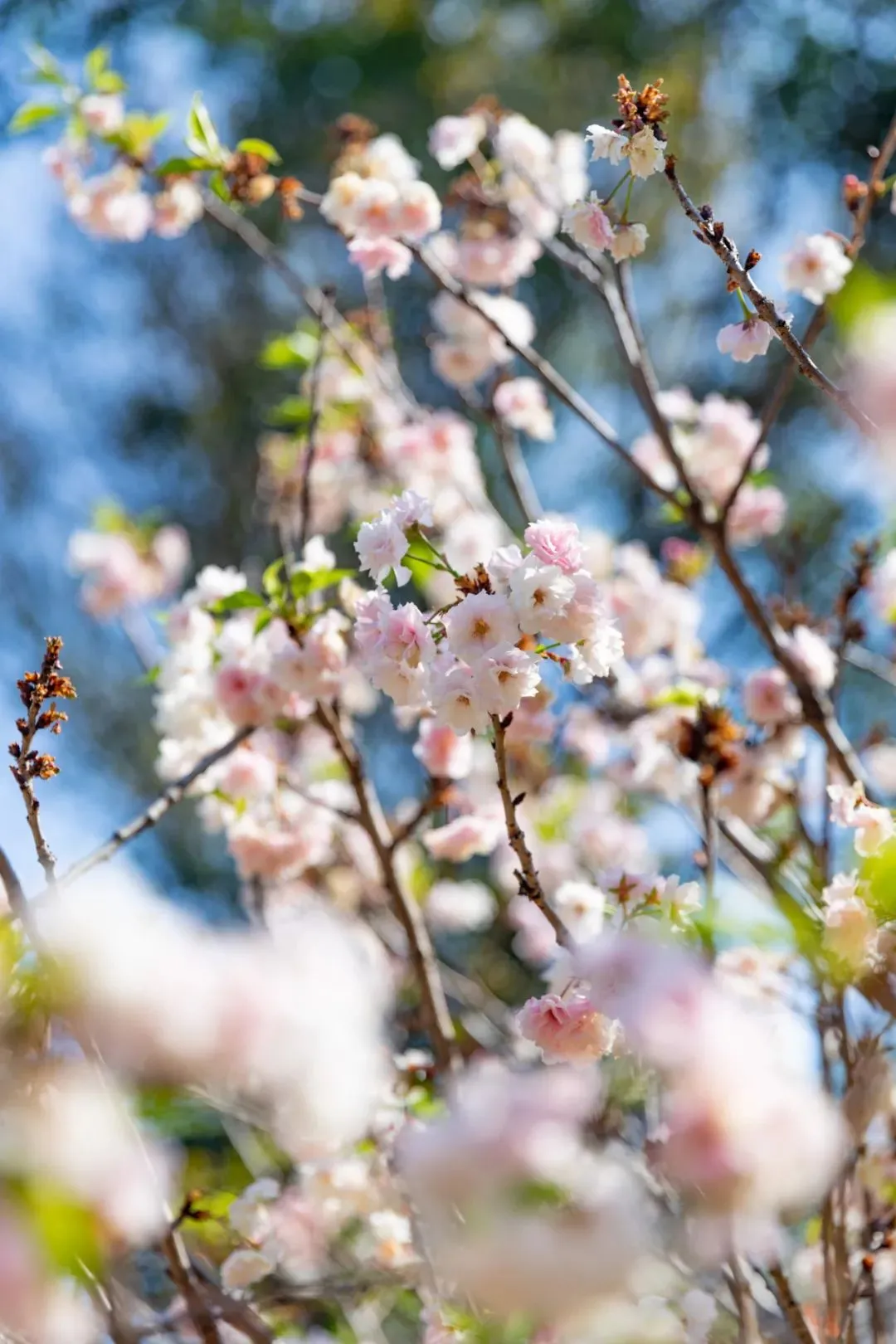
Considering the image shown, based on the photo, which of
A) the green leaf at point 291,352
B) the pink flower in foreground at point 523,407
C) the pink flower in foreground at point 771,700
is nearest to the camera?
the pink flower in foreground at point 771,700

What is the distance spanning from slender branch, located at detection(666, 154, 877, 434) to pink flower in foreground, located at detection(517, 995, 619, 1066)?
535 millimetres

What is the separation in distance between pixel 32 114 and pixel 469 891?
2053 mm

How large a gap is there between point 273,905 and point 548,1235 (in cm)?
225

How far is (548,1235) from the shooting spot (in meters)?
0.65

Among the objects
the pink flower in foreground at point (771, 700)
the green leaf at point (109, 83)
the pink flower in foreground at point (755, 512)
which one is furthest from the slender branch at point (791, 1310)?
the green leaf at point (109, 83)

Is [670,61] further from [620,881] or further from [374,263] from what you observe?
[620,881]

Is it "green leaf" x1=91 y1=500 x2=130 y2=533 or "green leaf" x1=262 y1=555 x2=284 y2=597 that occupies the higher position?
"green leaf" x1=91 y1=500 x2=130 y2=533

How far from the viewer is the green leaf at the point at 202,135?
188 centimetres

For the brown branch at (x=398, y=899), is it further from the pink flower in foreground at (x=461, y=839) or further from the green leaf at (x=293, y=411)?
the green leaf at (x=293, y=411)

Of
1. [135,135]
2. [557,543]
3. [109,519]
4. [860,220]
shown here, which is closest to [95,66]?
[135,135]

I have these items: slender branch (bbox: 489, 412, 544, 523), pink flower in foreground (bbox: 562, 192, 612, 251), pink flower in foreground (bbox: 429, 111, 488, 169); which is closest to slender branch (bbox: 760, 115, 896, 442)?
pink flower in foreground (bbox: 562, 192, 612, 251)

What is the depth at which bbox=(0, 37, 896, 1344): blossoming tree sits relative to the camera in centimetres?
69

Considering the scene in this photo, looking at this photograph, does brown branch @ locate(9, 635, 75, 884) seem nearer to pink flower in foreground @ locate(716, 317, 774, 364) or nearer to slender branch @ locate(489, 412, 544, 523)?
pink flower in foreground @ locate(716, 317, 774, 364)

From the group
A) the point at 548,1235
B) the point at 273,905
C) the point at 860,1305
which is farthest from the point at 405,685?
the point at 273,905
